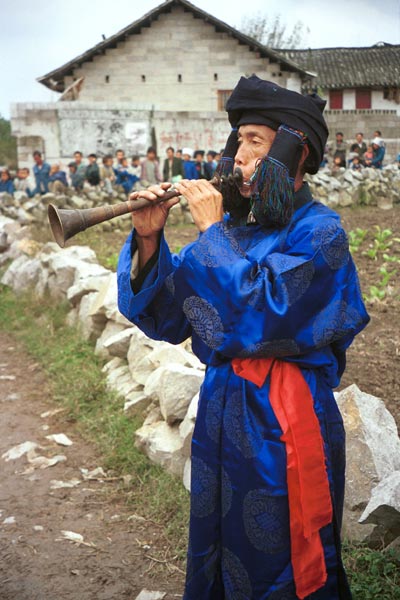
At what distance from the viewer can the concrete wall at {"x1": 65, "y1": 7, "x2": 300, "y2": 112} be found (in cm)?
2244

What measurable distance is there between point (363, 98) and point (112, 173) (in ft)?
74.4

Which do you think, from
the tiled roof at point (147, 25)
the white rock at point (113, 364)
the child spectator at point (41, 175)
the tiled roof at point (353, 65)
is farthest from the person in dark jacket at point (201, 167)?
the tiled roof at point (353, 65)

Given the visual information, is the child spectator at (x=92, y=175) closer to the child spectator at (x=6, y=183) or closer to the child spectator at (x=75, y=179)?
the child spectator at (x=75, y=179)

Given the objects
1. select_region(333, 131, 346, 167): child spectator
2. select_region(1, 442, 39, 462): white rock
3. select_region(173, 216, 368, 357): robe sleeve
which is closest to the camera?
select_region(173, 216, 368, 357): robe sleeve

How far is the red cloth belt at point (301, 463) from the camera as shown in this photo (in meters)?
2.07

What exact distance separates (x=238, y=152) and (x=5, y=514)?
270 cm

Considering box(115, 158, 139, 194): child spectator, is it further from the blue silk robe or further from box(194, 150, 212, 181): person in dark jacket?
the blue silk robe

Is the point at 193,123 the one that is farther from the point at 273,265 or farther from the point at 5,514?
the point at 273,265

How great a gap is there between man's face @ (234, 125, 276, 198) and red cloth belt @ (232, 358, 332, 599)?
0.57m

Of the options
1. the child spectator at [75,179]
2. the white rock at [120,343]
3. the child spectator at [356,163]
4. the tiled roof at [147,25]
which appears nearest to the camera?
the white rock at [120,343]

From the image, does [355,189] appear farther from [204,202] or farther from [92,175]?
[204,202]

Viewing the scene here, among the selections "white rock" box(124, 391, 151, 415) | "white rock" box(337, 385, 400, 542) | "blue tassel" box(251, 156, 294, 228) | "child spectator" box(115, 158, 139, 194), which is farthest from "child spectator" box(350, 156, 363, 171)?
"blue tassel" box(251, 156, 294, 228)

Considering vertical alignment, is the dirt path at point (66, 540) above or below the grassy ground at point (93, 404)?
below

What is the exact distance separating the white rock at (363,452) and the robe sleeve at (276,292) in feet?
4.13
